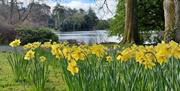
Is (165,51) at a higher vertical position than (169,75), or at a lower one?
higher

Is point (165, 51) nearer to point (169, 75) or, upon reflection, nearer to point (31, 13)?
point (169, 75)

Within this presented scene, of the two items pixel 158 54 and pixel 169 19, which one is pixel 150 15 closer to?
pixel 169 19

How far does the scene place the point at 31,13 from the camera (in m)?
48.2

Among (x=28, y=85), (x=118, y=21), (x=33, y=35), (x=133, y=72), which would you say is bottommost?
(x=28, y=85)

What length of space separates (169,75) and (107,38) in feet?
77.5

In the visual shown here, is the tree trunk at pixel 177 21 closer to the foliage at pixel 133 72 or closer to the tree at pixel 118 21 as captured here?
the tree at pixel 118 21

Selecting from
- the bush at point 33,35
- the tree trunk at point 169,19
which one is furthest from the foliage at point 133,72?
the bush at point 33,35

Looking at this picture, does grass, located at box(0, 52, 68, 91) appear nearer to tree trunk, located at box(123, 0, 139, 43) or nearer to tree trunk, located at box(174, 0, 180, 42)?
tree trunk, located at box(174, 0, 180, 42)

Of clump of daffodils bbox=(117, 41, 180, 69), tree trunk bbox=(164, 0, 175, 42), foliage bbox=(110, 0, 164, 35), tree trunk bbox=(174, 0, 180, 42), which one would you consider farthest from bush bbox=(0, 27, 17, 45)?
clump of daffodils bbox=(117, 41, 180, 69)

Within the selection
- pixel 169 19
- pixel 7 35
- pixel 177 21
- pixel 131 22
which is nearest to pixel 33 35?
pixel 7 35

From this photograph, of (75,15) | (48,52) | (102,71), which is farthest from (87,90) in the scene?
(75,15)

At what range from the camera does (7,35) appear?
24094mm

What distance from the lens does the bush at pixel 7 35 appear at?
78.4ft

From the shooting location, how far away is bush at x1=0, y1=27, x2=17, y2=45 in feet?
78.4
